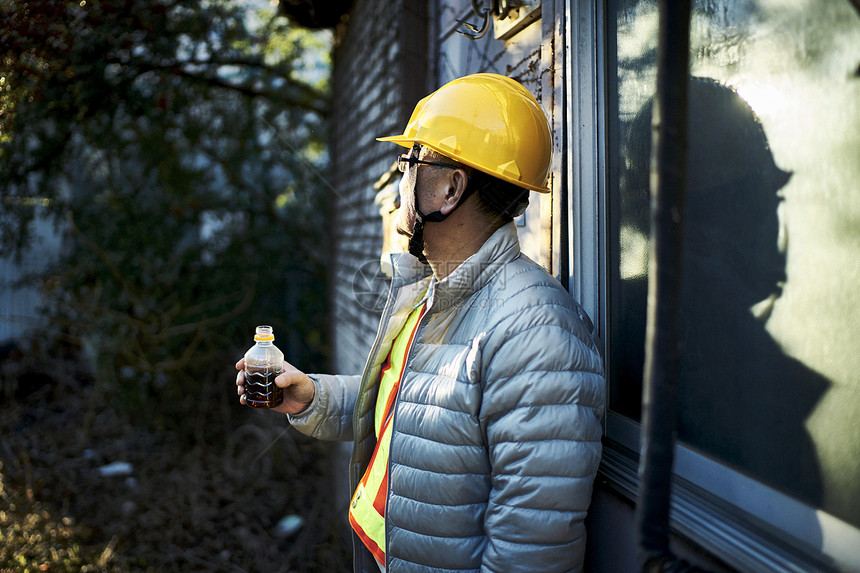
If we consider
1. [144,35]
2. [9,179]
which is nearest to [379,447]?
[9,179]

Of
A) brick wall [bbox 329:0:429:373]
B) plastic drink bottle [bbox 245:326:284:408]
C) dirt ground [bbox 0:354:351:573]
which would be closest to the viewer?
plastic drink bottle [bbox 245:326:284:408]

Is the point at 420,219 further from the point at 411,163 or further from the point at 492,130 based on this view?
the point at 492,130

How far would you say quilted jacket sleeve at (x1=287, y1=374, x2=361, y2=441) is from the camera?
1987 millimetres

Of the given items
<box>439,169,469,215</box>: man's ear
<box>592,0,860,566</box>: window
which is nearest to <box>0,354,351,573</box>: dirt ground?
<box>439,169,469,215</box>: man's ear

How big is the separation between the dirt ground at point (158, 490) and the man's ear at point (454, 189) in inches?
137

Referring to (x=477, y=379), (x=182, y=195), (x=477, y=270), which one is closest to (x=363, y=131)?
(x=182, y=195)

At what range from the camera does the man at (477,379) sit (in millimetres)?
1309

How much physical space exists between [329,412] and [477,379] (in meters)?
0.80

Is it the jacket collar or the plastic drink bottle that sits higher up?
the jacket collar

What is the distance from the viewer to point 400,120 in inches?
130

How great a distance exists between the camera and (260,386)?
1835mm

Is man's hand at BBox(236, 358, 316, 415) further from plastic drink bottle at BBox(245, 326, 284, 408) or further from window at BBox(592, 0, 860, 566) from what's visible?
window at BBox(592, 0, 860, 566)

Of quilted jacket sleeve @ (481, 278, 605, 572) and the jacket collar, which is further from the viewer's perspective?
the jacket collar

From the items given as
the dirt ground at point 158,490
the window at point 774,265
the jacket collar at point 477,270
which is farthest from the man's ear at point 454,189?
the dirt ground at point 158,490
